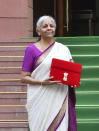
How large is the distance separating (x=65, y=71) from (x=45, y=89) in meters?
0.25

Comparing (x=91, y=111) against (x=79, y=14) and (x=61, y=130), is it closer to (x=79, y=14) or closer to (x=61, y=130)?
(x=61, y=130)

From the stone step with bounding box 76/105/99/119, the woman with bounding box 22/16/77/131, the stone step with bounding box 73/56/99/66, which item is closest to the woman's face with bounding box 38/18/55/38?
the woman with bounding box 22/16/77/131

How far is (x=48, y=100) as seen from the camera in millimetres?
4121

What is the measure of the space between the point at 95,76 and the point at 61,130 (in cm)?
280

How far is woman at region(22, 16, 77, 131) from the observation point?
4.11 metres

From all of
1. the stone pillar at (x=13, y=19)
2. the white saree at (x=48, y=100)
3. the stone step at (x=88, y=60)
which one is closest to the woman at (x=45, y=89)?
the white saree at (x=48, y=100)

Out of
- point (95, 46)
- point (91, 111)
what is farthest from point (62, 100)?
point (95, 46)

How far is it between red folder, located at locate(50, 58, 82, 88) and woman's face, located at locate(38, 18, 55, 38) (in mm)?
290

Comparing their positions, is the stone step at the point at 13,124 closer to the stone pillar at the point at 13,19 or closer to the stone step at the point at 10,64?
the stone step at the point at 10,64

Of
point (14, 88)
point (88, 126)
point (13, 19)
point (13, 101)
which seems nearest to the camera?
point (88, 126)

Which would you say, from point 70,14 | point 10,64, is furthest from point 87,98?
point 70,14

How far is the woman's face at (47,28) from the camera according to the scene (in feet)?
13.7

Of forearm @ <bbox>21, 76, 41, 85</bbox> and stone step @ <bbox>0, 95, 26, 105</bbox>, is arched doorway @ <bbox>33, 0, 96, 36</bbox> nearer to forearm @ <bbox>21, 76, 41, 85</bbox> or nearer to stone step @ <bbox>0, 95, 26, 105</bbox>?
stone step @ <bbox>0, 95, 26, 105</bbox>

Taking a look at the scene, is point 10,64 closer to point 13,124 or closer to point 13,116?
point 13,116
